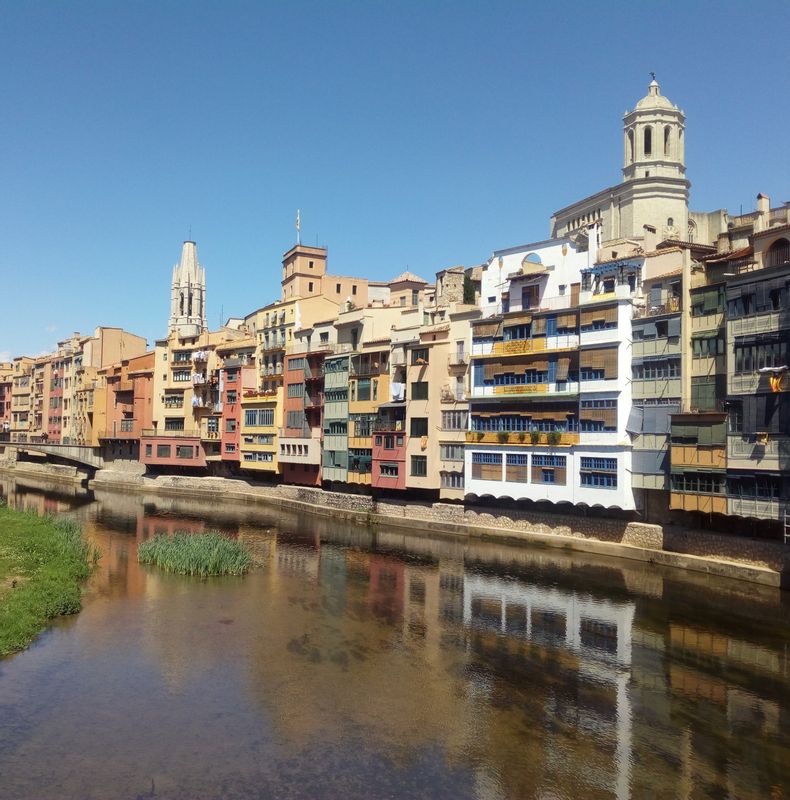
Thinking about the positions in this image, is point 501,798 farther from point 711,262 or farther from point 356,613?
point 711,262

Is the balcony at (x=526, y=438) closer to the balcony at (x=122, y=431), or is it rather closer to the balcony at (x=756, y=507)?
the balcony at (x=756, y=507)

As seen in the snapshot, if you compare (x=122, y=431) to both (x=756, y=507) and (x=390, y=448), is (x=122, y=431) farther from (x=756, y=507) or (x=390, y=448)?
(x=756, y=507)

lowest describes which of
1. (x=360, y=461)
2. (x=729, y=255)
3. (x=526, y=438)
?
(x=360, y=461)

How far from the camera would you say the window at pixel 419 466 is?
57806 mm

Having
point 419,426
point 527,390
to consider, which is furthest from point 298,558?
point 527,390

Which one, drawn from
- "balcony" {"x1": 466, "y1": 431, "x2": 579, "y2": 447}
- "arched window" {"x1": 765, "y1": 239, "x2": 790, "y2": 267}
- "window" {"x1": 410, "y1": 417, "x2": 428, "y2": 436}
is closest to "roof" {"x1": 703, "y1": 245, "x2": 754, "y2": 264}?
"arched window" {"x1": 765, "y1": 239, "x2": 790, "y2": 267}

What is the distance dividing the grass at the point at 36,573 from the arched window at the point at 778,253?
38.9 meters

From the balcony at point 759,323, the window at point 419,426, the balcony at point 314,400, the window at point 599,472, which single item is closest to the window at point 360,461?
the window at point 419,426

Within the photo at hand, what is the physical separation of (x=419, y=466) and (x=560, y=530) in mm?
13327

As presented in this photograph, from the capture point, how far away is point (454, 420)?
56.9 metres

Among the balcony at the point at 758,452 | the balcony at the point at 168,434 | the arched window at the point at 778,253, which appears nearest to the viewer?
the balcony at the point at 758,452

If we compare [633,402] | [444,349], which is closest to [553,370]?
[633,402]

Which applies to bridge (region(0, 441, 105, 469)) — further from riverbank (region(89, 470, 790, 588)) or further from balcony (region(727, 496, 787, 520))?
balcony (region(727, 496, 787, 520))

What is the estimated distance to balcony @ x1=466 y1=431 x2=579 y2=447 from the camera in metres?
48.8
